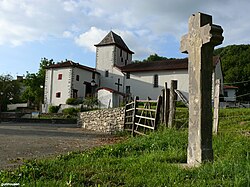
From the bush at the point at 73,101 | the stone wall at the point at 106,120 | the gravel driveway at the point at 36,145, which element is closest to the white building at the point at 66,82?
the bush at the point at 73,101

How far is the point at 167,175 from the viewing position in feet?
13.2

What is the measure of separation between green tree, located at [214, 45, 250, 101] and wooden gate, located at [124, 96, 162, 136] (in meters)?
41.9

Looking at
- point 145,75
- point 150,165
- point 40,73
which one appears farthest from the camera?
point 40,73

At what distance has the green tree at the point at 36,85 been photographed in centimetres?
5214

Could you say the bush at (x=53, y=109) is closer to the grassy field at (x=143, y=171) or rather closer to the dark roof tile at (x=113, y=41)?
the dark roof tile at (x=113, y=41)

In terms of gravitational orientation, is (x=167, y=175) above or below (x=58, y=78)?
below

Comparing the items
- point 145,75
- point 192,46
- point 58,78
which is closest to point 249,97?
point 145,75

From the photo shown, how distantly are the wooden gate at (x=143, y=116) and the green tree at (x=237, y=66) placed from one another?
1650 inches

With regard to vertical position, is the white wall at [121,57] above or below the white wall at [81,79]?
above

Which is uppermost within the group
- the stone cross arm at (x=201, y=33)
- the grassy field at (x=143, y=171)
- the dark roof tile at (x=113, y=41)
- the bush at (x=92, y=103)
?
the dark roof tile at (x=113, y=41)

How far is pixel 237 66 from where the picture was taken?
57.7 metres

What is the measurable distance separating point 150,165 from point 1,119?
89.9ft

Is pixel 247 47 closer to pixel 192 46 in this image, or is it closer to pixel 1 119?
pixel 1 119

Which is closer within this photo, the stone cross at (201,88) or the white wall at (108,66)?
the stone cross at (201,88)
